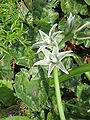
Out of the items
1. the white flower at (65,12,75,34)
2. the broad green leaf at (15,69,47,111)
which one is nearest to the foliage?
the broad green leaf at (15,69,47,111)

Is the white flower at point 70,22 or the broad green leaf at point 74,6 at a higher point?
A: the broad green leaf at point 74,6

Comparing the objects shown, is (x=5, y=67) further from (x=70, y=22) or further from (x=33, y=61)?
Result: (x=70, y=22)

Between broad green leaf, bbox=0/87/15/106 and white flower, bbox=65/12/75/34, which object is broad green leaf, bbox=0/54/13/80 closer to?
broad green leaf, bbox=0/87/15/106

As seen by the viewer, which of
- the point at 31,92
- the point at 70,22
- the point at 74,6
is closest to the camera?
the point at 70,22

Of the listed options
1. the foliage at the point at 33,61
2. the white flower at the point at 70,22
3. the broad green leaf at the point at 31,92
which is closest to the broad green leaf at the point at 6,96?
the foliage at the point at 33,61

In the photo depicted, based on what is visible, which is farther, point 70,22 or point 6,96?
point 6,96

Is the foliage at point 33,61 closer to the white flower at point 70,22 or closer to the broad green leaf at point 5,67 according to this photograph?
the broad green leaf at point 5,67

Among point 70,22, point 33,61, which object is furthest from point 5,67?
point 70,22

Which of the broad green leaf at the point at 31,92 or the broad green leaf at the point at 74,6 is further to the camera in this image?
the broad green leaf at the point at 74,6

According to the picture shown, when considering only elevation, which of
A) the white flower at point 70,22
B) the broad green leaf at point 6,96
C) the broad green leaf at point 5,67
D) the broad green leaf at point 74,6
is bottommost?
the broad green leaf at point 6,96
